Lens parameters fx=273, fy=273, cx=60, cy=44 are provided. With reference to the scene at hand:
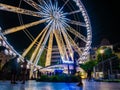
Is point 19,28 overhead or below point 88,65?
overhead

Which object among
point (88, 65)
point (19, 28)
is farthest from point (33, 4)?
point (88, 65)

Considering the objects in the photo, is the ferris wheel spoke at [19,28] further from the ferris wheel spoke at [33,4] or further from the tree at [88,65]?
the tree at [88,65]

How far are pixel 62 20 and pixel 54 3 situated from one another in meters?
2.82

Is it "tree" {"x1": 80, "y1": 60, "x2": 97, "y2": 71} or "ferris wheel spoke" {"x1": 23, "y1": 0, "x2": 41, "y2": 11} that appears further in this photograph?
"tree" {"x1": 80, "y1": 60, "x2": 97, "y2": 71}

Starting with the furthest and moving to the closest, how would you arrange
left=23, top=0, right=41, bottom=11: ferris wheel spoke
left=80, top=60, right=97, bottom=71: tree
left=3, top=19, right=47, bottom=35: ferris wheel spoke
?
left=80, top=60, right=97, bottom=71: tree
left=23, top=0, right=41, bottom=11: ferris wheel spoke
left=3, top=19, right=47, bottom=35: ferris wheel spoke

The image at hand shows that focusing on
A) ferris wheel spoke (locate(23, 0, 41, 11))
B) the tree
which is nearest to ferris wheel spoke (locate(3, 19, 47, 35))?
ferris wheel spoke (locate(23, 0, 41, 11))

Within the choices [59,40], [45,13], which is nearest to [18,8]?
[45,13]

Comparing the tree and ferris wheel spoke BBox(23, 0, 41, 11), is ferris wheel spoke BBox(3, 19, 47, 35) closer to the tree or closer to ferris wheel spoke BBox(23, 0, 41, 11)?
ferris wheel spoke BBox(23, 0, 41, 11)

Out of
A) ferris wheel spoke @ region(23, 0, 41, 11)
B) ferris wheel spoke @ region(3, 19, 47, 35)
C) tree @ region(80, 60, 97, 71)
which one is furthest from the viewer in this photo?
tree @ region(80, 60, 97, 71)

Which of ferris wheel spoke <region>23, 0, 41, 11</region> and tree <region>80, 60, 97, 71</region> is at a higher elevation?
ferris wheel spoke <region>23, 0, 41, 11</region>

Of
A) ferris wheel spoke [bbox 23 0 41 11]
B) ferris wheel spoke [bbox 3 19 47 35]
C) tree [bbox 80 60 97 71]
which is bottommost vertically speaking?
tree [bbox 80 60 97 71]

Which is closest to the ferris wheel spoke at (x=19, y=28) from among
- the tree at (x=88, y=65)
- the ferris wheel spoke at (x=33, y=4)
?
the ferris wheel spoke at (x=33, y=4)

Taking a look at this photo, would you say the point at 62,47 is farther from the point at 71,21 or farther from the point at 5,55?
the point at 5,55

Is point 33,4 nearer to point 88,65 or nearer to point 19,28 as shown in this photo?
point 19,28
